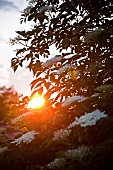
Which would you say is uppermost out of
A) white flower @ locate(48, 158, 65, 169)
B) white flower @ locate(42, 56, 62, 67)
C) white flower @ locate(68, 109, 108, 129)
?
white flower @ locate(42, 56, 62, 67)

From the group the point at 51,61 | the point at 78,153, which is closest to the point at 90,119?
Result: the point at 78,153

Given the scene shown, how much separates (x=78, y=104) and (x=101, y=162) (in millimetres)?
687

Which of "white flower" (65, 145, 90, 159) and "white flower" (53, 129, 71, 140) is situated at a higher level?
"white flower" (53, 129, 71, 140)

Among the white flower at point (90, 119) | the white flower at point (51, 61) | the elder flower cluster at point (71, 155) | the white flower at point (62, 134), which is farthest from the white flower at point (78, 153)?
the white flower at point (51, 61)

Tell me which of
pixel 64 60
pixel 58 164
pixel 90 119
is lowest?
pixel 58 164

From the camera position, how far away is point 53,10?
4617mm

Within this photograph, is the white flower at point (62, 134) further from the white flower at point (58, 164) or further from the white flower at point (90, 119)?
the white flower at point (58, 164)

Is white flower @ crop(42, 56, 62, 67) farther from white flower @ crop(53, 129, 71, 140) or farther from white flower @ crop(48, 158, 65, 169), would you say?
white flower @ crop(48, 158, 65, 169)

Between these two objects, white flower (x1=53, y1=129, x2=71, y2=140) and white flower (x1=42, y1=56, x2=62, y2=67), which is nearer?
white flower (x1=53, y1=129, x2=71, y2=140)

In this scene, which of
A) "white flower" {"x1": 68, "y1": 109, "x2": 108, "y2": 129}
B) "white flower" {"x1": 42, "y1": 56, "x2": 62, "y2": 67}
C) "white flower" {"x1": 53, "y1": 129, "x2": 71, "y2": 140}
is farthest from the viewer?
"white flower" {"x1": 42, "y1": 56, "x2": 62, "y2": 67}

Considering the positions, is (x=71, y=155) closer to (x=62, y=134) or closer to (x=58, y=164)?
(x=58, y=164)

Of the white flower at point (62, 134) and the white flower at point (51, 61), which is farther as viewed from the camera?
the white flower at point (51, 61)

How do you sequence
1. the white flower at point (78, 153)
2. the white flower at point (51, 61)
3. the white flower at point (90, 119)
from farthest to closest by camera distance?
1. the white flower at point (51, 61)
2. the white flower at point (90, 119)
3. the white flower at point (78, 153)

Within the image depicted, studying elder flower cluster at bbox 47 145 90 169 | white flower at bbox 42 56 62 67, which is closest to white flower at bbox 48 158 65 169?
elder flower cluster at bbox 47 145 90 169
